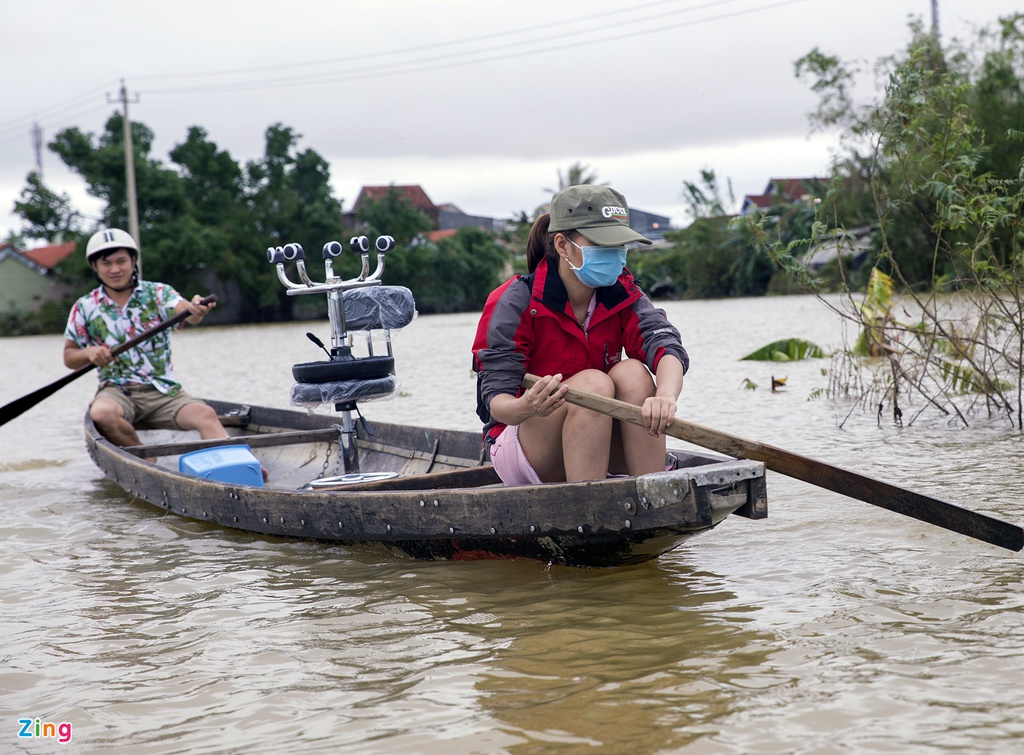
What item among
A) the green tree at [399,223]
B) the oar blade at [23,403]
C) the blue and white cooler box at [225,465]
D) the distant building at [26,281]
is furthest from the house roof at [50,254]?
the blue and white cooler box at [225,465]

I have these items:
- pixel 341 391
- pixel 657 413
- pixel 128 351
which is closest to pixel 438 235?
pixel 128 351

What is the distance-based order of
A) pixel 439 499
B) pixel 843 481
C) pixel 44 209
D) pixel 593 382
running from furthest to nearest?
pixel 44 209 → pixel 439 499 → pixel 593 382 → pixel 843 481

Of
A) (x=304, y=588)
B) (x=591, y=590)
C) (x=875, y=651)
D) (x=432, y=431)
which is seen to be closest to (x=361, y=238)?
(x=432, y=431)

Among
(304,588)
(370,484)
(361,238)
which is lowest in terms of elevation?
(304,588)

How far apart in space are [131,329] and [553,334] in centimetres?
400

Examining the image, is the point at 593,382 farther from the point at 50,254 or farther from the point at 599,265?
the point at 50,254

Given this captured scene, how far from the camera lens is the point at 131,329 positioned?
6809 mm

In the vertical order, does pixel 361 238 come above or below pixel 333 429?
above

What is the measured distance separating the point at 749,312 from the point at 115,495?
23.7 meters

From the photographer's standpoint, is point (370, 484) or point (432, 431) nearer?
point (370, 484)

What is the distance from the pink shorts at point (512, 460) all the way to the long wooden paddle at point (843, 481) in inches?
18.8

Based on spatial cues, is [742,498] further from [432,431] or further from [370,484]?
[432,431]

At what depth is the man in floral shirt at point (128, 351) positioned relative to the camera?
21.8ft

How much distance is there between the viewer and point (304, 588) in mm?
4238
